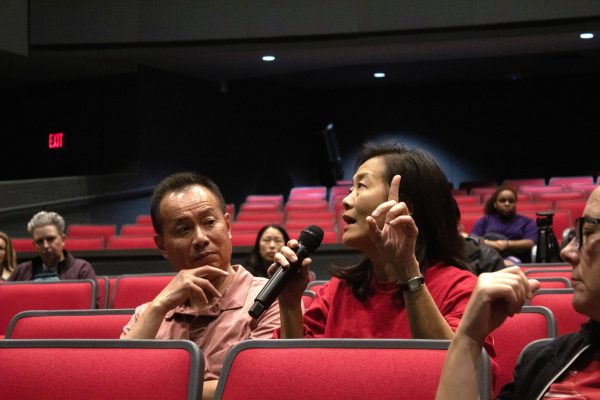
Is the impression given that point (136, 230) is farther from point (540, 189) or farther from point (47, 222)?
point (540, 189)

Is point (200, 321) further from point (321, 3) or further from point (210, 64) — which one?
point (210, 64)

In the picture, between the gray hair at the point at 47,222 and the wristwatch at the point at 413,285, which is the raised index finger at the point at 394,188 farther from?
the gray hair at the point at 47,222

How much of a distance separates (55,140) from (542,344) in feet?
35.3

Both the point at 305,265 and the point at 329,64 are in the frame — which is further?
the point at 329,64

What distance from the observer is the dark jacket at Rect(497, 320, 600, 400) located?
1.37m

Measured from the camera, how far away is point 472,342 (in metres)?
1.25

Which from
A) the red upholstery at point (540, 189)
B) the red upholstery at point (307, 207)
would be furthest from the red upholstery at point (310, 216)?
the red upholstery at point (540, 189)

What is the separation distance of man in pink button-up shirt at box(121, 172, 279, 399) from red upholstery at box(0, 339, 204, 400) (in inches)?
12.8

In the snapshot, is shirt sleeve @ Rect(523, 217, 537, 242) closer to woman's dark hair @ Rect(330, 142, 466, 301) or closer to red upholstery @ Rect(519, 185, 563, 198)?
red upholstery @ Rect(519, 185, 563, 198)

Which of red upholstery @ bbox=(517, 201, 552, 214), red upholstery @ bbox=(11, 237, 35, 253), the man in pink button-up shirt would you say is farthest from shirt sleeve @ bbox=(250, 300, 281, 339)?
red upholstery @ bbox=(517, 201, 552, 214)

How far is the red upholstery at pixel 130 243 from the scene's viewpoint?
6.52 meters

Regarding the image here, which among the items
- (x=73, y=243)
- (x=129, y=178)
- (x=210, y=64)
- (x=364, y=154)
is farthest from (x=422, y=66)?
(x=364, y=154)

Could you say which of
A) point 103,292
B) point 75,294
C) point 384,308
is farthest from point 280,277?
point 103,292

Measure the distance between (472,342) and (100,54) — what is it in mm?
9619
